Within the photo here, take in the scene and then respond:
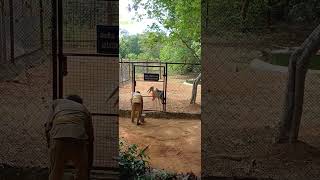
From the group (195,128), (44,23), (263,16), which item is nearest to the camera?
(263,16)

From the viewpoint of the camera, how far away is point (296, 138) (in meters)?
6.48

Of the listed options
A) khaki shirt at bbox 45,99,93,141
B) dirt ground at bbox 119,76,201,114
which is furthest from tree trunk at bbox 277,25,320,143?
dirt ground at bbox 119,76,201,114

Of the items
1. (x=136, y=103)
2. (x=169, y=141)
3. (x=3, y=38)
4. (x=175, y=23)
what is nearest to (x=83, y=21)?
(x=3, y=38)

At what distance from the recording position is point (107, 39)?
634cm

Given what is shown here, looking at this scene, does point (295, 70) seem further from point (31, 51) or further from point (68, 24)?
point (31, 51)

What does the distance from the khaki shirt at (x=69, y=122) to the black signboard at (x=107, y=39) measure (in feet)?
3.65

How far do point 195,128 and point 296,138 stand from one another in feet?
28.6

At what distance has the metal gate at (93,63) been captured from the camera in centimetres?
641

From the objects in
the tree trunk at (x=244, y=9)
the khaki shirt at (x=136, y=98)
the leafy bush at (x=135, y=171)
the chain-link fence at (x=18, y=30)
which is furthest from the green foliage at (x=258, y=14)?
the khaki shirt at (x=136, y=98)

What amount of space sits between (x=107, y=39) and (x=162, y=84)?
1714 cm

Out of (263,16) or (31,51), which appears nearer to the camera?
(263,16)

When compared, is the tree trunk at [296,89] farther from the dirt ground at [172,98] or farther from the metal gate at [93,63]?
the dirt ground at [172,98]

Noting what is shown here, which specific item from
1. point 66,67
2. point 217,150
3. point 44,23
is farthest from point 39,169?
point 217,150

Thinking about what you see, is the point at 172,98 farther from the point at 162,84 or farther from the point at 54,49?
the point at 54,49
